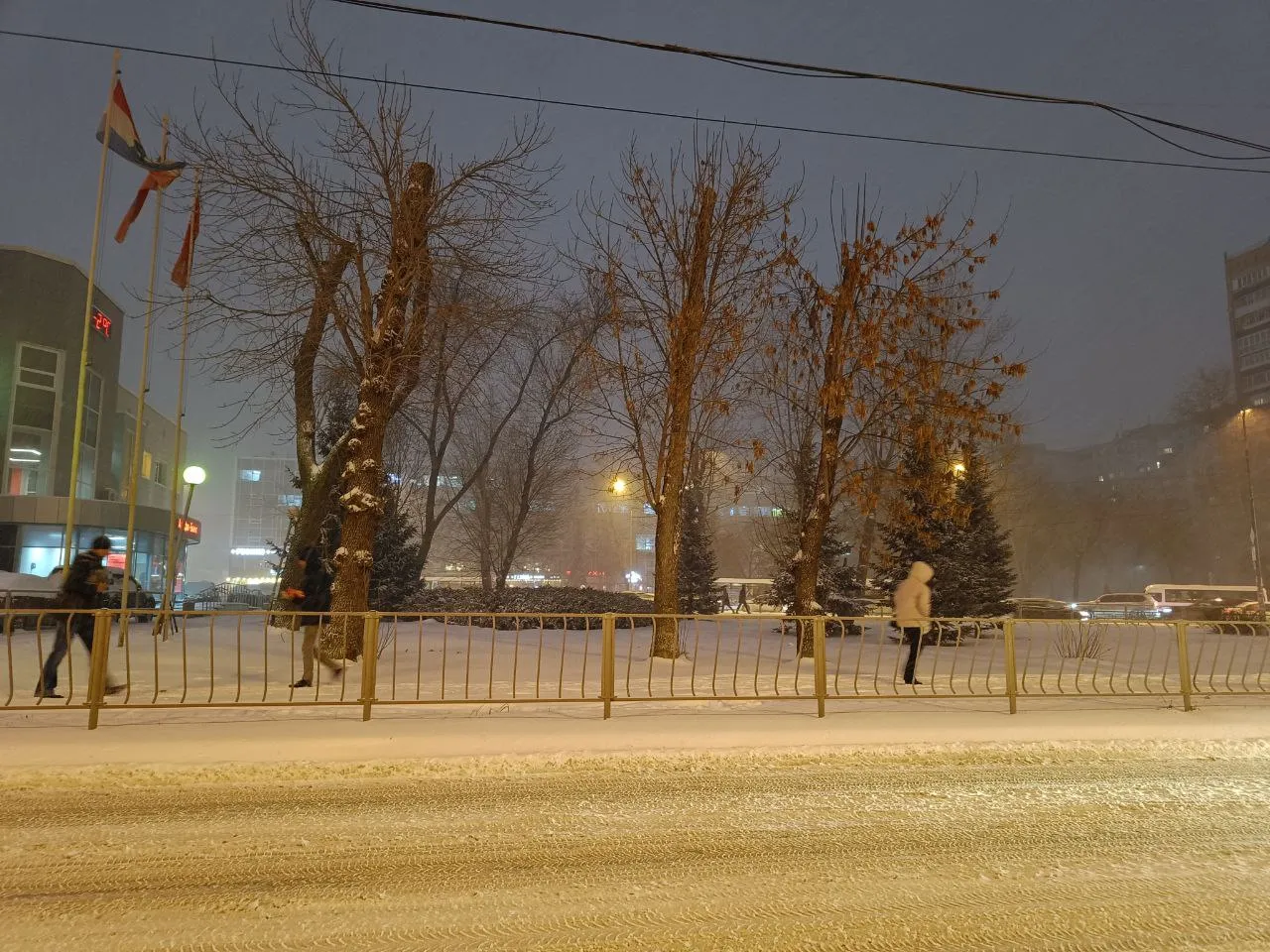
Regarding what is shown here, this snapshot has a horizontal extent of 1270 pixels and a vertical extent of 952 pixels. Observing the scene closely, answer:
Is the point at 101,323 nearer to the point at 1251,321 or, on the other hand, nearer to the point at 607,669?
the point at 607,669

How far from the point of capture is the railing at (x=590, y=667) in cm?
820

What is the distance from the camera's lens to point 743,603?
2859 centimetres

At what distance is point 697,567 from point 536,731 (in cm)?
2058

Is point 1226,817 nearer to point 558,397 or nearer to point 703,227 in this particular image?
point 703,227

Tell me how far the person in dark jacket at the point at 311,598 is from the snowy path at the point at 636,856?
124 inches

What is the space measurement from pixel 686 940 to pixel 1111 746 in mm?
5938

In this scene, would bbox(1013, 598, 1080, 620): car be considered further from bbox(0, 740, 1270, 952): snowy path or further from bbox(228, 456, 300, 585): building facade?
bbox(228, 456, 300, 585): building facade

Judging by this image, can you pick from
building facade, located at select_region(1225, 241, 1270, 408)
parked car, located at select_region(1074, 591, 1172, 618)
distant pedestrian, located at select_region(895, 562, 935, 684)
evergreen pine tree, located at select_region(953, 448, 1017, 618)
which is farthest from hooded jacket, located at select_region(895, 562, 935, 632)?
building facade, located at select_region(1225, 241, 1270, 408)

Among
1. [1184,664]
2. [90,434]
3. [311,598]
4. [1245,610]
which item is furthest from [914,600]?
[90,434]

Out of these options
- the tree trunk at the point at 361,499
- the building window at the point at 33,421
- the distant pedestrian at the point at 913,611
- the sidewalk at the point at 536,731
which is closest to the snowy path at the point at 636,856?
the sidewalk at the point at 536,731

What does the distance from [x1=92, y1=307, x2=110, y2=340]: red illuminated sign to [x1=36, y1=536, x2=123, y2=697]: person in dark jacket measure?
116 ft

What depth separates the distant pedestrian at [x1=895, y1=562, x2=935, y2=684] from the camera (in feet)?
33.7

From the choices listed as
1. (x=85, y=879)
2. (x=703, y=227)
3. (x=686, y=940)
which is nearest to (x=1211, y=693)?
(x=686, y=940)

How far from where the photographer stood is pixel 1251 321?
276 feet
